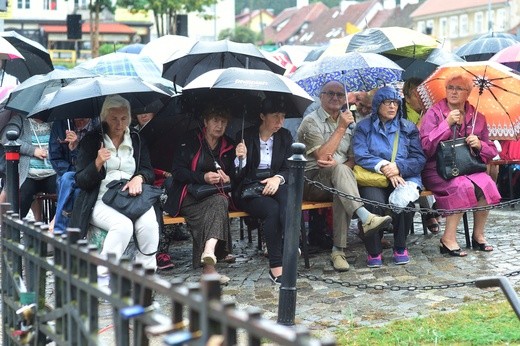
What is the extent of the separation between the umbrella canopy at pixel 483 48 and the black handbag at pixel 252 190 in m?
→ 7.98

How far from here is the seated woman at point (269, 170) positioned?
348 inches

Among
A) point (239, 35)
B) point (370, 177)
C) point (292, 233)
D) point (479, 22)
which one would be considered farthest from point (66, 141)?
point (239, 35)

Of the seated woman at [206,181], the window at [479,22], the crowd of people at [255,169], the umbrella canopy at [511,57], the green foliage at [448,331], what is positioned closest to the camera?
the green foliage at [448,331]

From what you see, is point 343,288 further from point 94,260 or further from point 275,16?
point 275,16

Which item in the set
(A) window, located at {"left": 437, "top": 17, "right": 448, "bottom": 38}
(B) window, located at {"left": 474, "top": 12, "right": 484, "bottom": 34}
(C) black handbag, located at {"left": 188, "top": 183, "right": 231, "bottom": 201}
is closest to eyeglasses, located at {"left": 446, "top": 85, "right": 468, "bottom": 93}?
(C) black handbag, located at {"left": 188, "top": 183, "right": 231, "bottom": 201}

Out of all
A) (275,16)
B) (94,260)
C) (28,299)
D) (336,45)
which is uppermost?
(275,16)

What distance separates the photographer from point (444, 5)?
336 feet

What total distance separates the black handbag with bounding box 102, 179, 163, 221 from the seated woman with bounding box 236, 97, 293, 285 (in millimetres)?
1027

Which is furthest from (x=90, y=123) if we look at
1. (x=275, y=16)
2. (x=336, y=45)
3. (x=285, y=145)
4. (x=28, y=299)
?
(x=275, y=16)

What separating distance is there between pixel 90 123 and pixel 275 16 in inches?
5675

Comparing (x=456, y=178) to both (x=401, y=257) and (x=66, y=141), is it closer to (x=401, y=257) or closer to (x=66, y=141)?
(x=401, y=257)

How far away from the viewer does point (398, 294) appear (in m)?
8.12

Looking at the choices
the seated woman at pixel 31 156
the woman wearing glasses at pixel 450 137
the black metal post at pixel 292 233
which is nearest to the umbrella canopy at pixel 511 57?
the woman wearing glasses at pixel 450 137

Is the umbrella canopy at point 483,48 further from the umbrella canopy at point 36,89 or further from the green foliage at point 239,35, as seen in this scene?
the green foliage at point 239,35
